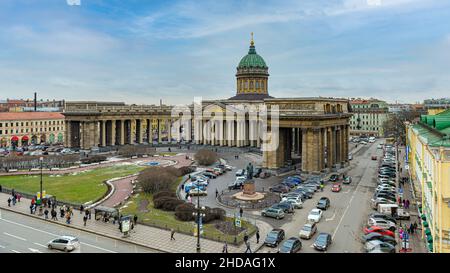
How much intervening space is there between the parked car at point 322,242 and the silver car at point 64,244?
1913 centimetres

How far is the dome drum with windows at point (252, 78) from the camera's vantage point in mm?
116688

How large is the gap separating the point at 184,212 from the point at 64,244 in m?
11.8

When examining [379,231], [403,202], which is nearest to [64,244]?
[379,231]

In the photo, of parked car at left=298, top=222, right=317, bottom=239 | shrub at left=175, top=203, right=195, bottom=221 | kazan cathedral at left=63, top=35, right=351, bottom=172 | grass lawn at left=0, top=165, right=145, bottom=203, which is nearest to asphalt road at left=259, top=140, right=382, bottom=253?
parked car at left=298, top=222, right=317, bottom=239

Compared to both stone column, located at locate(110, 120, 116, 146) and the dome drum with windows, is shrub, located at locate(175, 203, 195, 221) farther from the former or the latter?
the dome drum with windows

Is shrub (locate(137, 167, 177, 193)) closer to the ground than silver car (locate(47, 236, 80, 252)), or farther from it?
farther from it

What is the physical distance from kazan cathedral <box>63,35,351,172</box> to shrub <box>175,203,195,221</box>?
29877 mm

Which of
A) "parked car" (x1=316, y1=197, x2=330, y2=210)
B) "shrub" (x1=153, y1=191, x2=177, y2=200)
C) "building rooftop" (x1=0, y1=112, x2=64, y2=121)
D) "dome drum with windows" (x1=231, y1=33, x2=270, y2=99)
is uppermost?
"dome drum with windows" (x1=231, y1=33, x2=270, y2=99)

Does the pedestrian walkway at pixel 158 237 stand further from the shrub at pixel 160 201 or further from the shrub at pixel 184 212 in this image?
the shrub at pixel 160 201

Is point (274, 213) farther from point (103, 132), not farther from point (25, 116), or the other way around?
point (25, 116)

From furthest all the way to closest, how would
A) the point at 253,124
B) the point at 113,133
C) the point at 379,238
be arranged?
the point at 113,133 < the point at 253,124 < the point at 379,238

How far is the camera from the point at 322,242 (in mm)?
29062

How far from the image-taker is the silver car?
28.0 m
